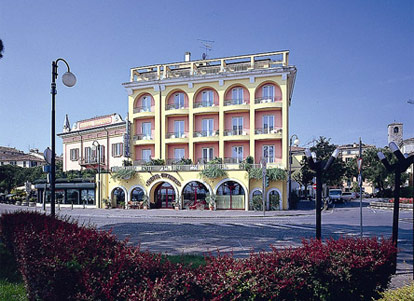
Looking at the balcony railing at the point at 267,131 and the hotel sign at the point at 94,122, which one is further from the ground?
the hotel sign at the point at 94,122

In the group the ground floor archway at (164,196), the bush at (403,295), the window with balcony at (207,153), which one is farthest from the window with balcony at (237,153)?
the bush at (403,295)

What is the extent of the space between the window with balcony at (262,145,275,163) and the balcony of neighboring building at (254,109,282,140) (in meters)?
1.19

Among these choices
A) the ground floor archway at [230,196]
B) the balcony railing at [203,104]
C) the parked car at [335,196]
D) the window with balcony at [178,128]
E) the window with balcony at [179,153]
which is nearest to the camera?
the ground floor archway at [230,196]

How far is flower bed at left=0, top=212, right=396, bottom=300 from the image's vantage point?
3561mm

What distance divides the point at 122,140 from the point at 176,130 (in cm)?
690

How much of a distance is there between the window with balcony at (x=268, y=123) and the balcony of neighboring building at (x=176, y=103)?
28.4 ft

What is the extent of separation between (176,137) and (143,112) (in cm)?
486

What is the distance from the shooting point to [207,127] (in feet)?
103

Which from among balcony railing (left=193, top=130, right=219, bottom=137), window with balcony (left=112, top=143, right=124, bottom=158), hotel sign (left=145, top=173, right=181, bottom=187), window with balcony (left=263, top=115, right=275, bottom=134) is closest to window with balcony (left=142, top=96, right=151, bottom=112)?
window with balcony (left=112, top=143, right=124, bottom=158)

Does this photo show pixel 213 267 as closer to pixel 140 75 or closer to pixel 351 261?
pixel 351 261

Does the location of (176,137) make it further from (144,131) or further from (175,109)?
(144,131)

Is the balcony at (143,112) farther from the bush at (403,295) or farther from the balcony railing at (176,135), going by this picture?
the bush at (403,295)

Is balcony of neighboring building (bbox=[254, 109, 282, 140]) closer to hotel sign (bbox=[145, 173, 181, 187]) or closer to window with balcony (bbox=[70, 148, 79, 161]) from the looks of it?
hotel sign (bbox=[145, 173, 181, 187])

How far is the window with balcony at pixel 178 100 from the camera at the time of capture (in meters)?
32.2
